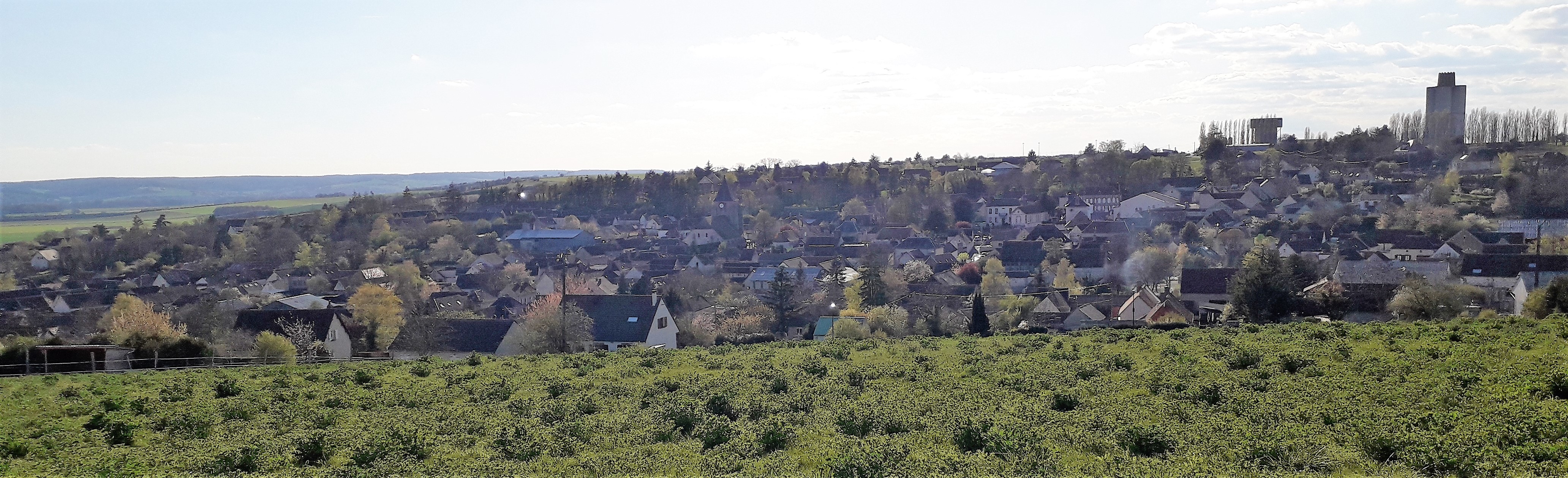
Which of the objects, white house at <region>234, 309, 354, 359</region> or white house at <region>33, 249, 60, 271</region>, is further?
white house at <region>33, 249, 60, 271</region>

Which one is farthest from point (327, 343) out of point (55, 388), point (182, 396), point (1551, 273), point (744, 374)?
point (1551, 273)

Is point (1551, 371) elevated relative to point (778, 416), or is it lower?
elevated

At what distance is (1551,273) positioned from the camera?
1606 inches

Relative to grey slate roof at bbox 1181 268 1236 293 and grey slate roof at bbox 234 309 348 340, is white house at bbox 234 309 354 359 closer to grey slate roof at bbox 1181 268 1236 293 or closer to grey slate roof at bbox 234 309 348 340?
grey slate roof at bbox 234 309 348 340

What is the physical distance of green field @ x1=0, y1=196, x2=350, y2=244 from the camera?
9662 cm

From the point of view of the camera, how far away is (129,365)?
21016 millimetres

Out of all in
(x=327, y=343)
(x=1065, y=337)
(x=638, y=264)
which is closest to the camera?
(x=1065, y=337)

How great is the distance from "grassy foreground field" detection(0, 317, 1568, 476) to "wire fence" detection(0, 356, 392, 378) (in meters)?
4.25

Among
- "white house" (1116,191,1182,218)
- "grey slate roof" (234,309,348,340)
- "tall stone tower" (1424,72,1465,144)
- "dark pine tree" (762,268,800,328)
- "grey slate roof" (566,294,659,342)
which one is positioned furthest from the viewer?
"tall stone tower" (1424,72,1465,144)

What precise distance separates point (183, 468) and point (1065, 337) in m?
15.0

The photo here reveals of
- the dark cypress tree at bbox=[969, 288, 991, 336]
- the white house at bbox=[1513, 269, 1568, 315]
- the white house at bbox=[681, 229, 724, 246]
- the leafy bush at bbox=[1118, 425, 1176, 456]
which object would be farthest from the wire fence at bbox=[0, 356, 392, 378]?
the white house at bbox=[681, 229, 724, 246]

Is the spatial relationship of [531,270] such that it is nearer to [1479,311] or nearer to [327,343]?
[327,343]

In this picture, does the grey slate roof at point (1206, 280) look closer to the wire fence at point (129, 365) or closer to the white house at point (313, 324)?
the wire fence at point (129, 365)

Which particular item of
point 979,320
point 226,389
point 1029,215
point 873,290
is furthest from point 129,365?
point 1029,215
